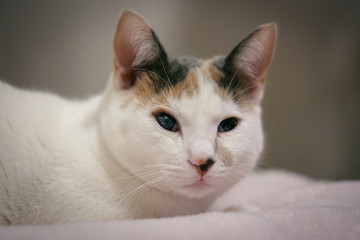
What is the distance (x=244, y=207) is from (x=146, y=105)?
623 mm

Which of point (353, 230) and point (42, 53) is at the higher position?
point (42, 53)

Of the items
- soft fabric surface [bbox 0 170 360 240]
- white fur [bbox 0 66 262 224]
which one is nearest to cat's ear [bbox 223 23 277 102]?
white fur [bbox 0 66 262 224]

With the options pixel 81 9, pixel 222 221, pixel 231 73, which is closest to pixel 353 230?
pixel 222 221

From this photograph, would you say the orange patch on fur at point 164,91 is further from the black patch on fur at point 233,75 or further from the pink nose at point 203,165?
the pink nose at point 203,165

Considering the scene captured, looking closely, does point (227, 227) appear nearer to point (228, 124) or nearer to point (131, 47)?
point (228, 124)

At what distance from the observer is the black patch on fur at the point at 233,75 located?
117 cm

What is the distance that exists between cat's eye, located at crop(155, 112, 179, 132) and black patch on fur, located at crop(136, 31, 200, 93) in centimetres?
11

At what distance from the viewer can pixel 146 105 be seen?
1084mm

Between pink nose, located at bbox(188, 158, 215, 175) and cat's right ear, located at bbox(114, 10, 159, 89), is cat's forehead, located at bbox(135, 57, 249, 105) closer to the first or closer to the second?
cat's right ear, located at bbox(114, 10, 159, 89)

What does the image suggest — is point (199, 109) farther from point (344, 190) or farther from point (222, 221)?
point (344, 190)

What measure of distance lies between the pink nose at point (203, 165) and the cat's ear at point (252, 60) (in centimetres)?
39

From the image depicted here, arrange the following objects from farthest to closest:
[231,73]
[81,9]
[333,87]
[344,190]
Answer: [333,87] → [81,9] → [344,190] → [231,73]

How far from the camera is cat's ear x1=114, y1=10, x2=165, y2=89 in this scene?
107 cm

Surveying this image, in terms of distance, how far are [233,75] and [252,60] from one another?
110 millimetres
